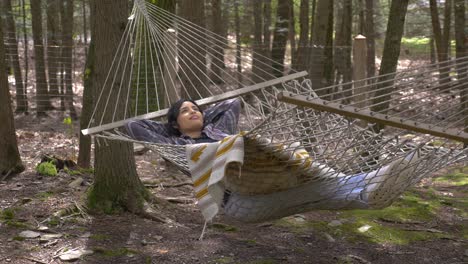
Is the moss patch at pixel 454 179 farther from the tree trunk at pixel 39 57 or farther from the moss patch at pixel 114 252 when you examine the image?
the tree trunk at pixel 39 57

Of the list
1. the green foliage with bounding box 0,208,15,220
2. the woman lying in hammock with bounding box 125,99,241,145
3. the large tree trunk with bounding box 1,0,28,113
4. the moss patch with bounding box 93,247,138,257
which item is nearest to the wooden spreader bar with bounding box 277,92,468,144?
the woman lying in hammock with bounding box 125,99,241,145

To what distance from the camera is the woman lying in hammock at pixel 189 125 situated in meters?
2.94

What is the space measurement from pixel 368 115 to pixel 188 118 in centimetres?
120

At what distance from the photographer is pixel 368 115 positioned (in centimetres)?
214

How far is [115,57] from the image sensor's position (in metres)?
3.23

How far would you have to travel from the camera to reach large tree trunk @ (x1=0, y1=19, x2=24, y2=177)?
3895 millimetres

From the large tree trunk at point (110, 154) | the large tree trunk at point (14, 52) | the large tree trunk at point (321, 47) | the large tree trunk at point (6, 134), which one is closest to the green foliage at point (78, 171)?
the large tree trunk at point (6, 134)

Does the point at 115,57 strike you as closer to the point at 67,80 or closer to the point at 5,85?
the point at 5,85

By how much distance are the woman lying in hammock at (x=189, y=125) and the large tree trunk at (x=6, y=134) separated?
1.31 metres

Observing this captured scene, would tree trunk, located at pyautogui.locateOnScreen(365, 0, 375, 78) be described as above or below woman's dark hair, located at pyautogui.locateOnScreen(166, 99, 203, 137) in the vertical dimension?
above

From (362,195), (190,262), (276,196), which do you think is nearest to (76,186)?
(190,262)

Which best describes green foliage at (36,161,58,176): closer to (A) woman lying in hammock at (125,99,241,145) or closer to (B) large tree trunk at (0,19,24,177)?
(B) large tree trunk at (0,19,24,177)

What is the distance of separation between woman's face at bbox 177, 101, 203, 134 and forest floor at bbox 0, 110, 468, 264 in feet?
1.84

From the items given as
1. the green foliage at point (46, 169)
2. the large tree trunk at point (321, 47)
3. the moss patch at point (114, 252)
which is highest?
the large tree trunk at point (321, 47)
